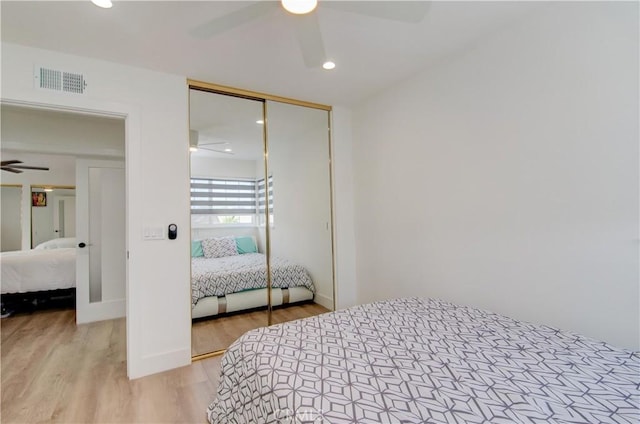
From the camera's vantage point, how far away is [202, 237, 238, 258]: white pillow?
2.93 m

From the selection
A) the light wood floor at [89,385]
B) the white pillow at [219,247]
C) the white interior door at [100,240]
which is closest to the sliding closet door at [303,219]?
the white pillow at [219,247]

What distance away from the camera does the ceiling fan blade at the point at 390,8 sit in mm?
1580

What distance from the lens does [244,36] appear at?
2.00 m

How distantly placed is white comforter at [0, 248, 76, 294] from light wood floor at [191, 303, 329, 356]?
8.99 feet

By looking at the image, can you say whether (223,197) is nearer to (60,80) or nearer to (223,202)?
(223,202)

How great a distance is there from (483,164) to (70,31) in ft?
9.74

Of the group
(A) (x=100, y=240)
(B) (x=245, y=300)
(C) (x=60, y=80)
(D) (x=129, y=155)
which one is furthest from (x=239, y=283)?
(C) (x=60, y=80)

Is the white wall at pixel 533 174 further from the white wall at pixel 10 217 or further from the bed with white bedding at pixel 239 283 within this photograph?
the white wall at pixel 10 217

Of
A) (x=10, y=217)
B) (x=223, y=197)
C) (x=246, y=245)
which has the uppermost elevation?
(x=223, y=197)

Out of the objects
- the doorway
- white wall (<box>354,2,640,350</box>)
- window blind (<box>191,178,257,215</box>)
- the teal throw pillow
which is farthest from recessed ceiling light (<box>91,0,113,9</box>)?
white wall (<box>354,2,640,350</box>)

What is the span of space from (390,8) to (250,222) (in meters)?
2.35

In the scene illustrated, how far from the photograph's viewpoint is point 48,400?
6.57ft

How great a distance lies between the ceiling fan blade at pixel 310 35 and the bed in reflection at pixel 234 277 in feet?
6.33

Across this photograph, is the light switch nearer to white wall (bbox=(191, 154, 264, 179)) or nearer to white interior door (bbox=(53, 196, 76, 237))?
white wall (bbox=(191, 154, 264, 179))
